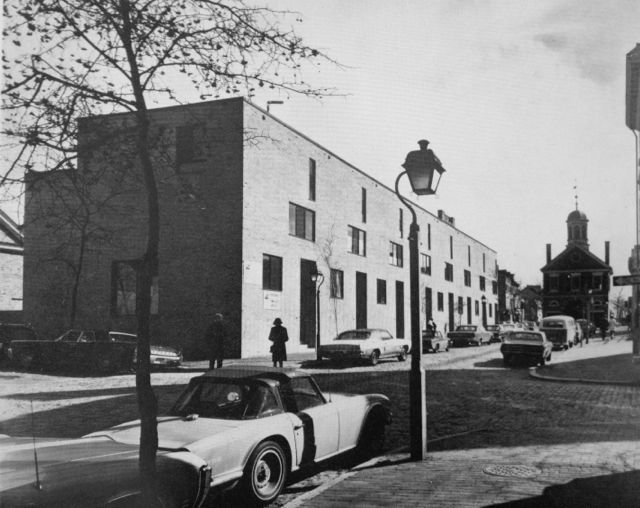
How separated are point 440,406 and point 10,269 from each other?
3038 centimetres

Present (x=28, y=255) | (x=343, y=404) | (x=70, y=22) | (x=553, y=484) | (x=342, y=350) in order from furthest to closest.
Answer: (x=28, y=255), (x=342, y=350), (x=343, y=404), (x=553, y=484), (x=70, y=22)

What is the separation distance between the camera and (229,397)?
20.5 feet

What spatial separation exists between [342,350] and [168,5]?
17.7 meters

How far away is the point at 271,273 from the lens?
26.3 m

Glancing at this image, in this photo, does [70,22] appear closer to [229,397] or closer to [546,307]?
[229,397]

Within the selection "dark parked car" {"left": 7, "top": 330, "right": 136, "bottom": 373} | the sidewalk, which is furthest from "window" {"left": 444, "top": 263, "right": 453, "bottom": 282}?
the sidewalk

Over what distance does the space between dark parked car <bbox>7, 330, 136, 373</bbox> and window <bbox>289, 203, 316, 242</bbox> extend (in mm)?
12025

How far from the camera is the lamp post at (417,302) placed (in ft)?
23.5

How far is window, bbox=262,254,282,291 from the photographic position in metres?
25.7

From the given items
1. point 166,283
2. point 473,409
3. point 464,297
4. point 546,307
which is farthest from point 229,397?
point 546,307

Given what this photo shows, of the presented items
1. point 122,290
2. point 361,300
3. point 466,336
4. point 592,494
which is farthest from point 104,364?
point 466,336

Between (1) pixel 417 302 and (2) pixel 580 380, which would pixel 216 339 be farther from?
(1) pixel 417 302

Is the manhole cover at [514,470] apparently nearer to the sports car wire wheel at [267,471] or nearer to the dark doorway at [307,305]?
the sports car wire wheel at [267,471]

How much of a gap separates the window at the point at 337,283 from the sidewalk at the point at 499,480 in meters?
24.1
